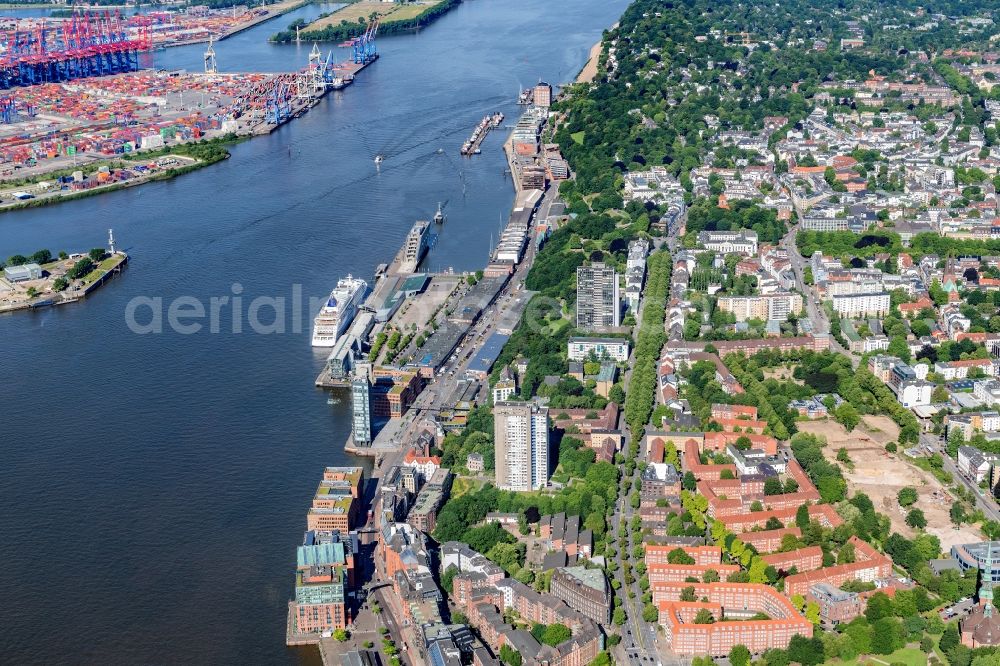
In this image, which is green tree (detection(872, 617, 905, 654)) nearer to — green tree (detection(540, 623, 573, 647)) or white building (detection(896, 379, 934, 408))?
green tree (detection(540, 623, 573, 647))

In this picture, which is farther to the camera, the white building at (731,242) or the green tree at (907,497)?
the white building at (731,242)

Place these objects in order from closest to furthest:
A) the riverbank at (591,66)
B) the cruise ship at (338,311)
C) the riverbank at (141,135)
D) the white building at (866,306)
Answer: the cruise ship at (338,311) < the white building at (866,306) < the riverbank at (141,135) < the riverbank at (591,66)

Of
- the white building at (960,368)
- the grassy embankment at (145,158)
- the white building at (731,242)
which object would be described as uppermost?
the white building at (960,368)

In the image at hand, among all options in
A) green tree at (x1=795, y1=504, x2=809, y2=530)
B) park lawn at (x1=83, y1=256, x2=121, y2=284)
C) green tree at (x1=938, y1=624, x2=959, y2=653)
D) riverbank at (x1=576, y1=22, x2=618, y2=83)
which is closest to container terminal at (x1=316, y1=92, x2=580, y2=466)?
green tree at (x1=795, y1=504, x2=809, y2=530)

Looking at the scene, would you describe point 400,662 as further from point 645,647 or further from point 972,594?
point 972,594

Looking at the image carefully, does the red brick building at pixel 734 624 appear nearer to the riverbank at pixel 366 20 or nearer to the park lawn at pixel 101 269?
the park lawn at pixel 101 269

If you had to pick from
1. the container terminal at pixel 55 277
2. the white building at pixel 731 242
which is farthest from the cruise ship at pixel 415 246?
the container terminal at pixel 55 277

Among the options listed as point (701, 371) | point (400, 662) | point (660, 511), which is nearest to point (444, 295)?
point (701, 371)
